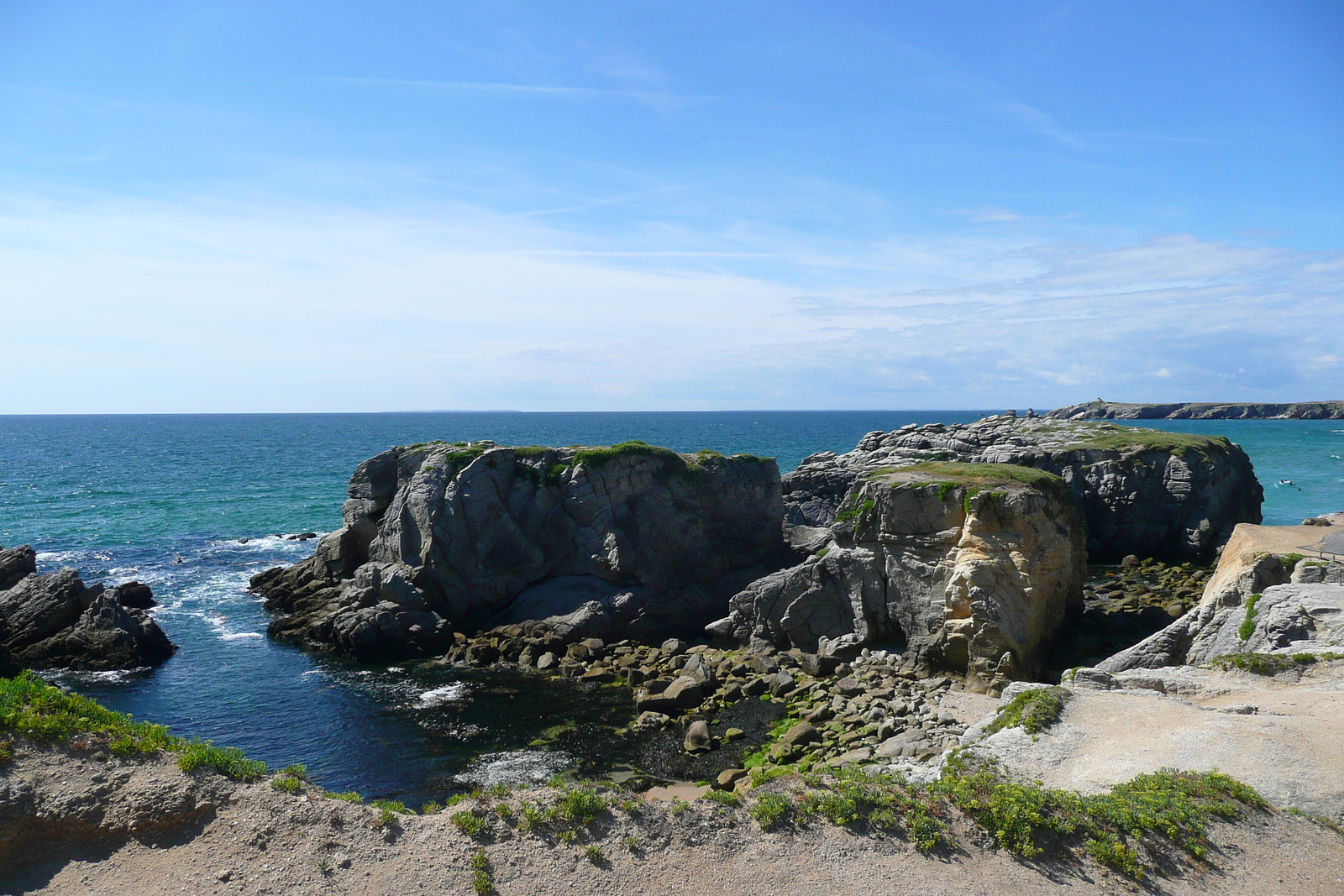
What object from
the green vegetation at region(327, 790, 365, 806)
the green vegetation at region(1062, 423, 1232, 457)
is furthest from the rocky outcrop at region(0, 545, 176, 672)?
the green vegetation at region(1062, 423, 1232, 457)

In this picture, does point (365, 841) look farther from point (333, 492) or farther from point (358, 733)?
point (333, 492)

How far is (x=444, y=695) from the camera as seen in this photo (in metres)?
31.3

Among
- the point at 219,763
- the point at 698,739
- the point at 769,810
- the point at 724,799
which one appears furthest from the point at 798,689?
the point at 219,763

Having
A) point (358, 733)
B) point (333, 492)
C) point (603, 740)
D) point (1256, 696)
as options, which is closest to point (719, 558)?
point (603, 740)

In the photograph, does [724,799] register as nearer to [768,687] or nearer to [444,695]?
[768,687]

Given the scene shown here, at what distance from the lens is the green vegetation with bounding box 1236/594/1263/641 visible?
23.2 meters

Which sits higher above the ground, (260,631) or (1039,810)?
(1039,810)

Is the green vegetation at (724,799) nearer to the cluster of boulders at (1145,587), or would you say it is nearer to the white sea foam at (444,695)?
the white sea foam at (444,695)

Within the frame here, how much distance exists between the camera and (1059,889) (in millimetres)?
13516

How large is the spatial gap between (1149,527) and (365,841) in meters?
52.2

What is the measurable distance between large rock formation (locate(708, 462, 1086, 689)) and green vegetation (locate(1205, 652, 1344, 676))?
724 centimetres

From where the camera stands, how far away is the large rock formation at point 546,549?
37.7 meters

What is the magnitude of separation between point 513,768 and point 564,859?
39.4 ft

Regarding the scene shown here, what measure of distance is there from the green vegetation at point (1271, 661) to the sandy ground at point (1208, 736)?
21cm
